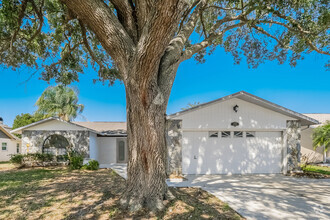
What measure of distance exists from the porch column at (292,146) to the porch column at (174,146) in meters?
5.35

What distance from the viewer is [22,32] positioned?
8219 millimetres

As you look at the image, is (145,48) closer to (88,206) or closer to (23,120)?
(88,206)

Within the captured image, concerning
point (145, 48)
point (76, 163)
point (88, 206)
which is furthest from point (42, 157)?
point (145, 48)

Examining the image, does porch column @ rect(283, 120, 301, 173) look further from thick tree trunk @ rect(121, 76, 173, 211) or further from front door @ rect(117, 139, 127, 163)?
front door @ rect(117, 139, 127, 163)

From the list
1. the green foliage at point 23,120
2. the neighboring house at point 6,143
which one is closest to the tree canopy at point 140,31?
the neighboring house at point 6,143

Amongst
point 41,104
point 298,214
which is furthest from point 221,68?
point 41,104

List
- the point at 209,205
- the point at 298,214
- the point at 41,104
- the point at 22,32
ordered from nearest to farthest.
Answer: the point at 298,214, the point at 209,205, the point at 22,32, the point at 41,104

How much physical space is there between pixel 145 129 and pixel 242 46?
8521mm

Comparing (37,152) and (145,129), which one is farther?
(37,152)

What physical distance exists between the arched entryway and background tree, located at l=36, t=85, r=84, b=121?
15.2ft

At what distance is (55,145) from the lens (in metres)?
15.4

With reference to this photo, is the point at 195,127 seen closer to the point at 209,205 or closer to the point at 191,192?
the point at 191,192

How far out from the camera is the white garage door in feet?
33.4

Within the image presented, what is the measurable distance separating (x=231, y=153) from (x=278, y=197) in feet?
14.2
